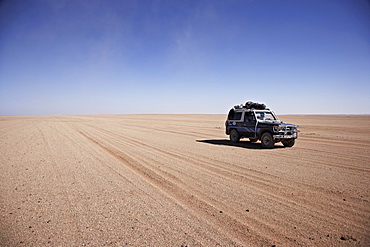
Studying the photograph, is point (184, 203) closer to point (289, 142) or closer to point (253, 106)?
point (289, 142)

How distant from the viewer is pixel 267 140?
1166cm

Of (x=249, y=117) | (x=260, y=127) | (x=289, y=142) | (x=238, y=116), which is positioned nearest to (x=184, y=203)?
(x=260, y=127)

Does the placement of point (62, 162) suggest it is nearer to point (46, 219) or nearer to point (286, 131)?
point (46, 219)

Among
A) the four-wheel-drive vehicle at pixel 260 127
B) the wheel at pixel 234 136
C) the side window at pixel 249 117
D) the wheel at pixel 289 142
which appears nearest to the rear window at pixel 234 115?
the four-wheel-drive vehicle at pixel 260 127

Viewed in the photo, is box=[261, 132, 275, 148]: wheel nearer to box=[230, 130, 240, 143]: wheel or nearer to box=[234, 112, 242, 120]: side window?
box=[230, 130, 240, 143]: wheel

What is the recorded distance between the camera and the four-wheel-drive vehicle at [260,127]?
11.3 meters

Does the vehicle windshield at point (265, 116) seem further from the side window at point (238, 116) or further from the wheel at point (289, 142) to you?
the wheel at point (289, 142)

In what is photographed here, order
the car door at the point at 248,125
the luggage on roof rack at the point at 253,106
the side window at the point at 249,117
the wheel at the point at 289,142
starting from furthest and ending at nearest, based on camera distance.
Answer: the luggage on roof rack at the point at 253,106, the side window at the point at 249,117, the car door at the point at 248,125, the wheel at the point at 289,142

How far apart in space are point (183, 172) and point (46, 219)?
390cm

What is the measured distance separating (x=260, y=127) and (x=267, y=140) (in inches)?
33.2

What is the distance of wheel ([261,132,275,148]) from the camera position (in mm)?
11320

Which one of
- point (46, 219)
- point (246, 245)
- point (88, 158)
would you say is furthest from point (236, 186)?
point (88, 158)

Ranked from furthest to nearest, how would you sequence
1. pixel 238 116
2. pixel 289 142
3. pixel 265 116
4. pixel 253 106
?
1. pixel 238 116
2. pixel 253 106
3. pixel 265 116
4. pixel 289 142

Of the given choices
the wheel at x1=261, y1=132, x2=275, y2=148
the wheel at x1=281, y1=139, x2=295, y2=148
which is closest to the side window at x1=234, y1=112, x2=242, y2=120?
the wheel at x1=261, y1=132, x2=275, y2=148
